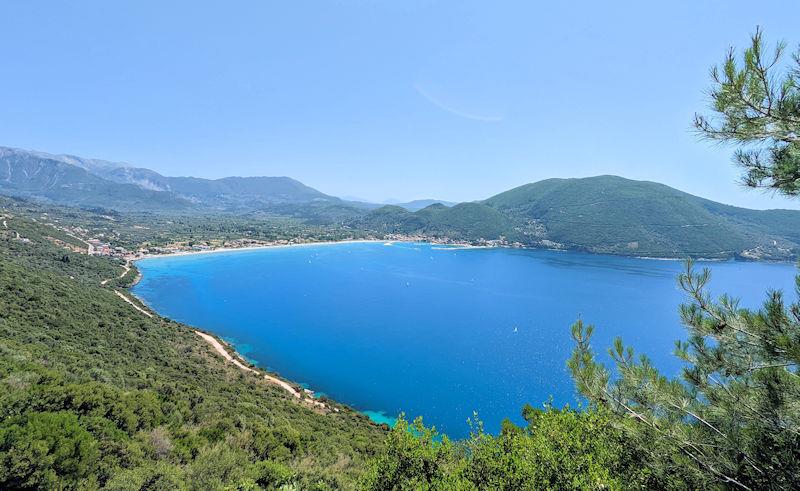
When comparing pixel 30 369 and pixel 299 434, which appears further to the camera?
pixel 299 434

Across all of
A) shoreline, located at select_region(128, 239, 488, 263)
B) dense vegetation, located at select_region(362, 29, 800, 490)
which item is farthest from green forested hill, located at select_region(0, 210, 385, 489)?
shoreline, located at select_region(128, 239, 488, 263)

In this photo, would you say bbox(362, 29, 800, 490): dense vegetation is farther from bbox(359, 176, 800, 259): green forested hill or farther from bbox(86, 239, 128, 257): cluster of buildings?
bbox(359, 176, 800, 259): green forested hill

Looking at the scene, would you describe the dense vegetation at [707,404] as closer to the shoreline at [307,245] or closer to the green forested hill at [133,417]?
the green forested hill at [133,417]

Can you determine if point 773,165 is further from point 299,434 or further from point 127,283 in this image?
point 127,283

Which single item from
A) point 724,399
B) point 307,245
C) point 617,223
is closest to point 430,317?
point 724,399

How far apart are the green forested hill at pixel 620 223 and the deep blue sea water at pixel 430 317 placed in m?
17.8

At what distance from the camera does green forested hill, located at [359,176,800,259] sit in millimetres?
114500

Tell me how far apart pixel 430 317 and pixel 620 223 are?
371 feet

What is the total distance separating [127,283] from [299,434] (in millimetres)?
56305

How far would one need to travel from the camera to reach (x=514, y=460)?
5848mm

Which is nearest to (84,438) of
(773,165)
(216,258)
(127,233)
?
(773,165)

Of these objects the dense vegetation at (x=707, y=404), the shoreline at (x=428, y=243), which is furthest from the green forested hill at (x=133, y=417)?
the shoreline at (x=428, y=243)

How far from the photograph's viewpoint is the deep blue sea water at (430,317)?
1250 inches

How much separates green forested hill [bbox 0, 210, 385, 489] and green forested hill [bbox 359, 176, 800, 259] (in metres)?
121
